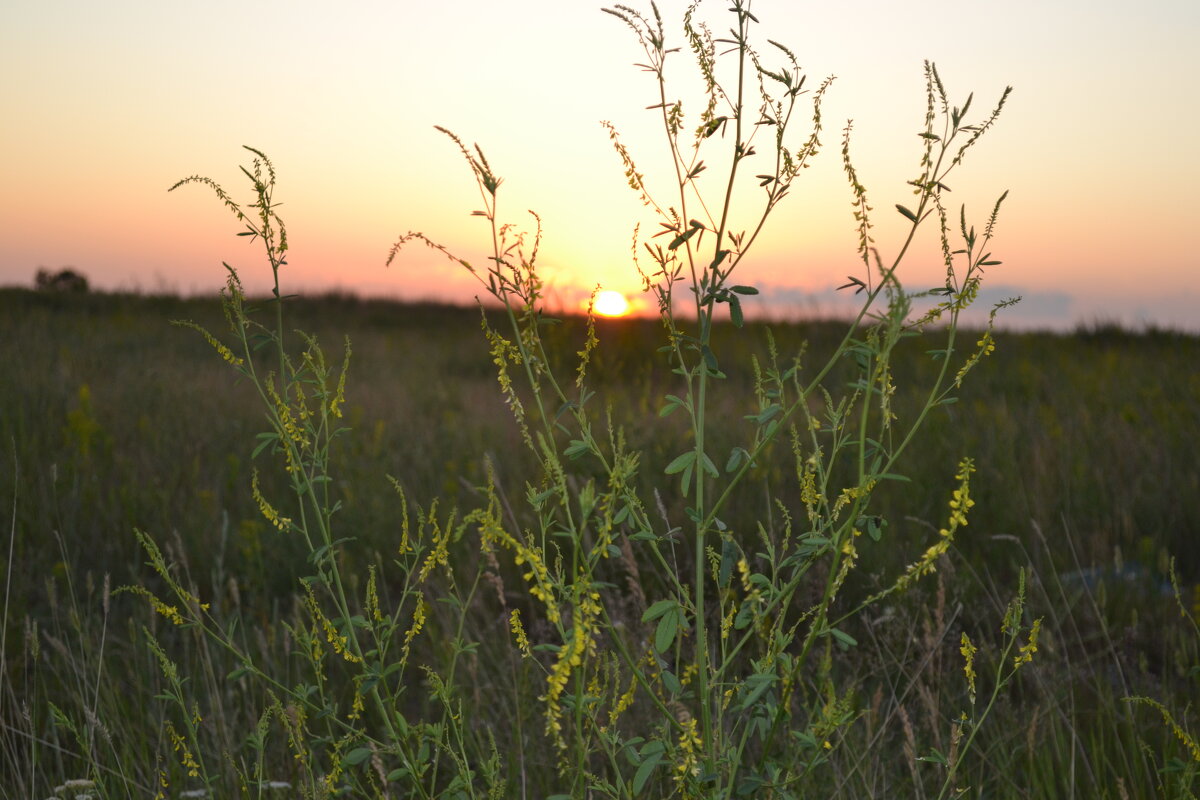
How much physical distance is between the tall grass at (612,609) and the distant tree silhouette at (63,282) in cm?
962

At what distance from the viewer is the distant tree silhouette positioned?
14.6m

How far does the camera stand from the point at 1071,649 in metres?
3.41

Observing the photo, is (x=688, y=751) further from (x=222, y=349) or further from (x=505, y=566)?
(x=505, y=566)

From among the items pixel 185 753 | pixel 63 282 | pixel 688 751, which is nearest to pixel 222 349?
pixel 185 753

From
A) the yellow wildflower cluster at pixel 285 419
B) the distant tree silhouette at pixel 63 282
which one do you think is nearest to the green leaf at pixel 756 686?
the yellow wildflower cluster at pixel 285 419

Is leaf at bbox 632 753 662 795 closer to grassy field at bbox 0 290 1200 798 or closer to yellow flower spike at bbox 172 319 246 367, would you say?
grassy field at bbox 0 290 1200 798

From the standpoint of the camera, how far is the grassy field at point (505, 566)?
2629 mm

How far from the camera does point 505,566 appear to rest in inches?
158

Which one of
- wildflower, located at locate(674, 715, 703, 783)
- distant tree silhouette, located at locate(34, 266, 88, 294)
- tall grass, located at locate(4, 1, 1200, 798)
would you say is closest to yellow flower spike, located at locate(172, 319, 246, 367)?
tall grass, located at locate(4, 1, 1200, 798)

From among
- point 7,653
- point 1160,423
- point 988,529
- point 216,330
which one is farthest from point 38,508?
point 216,330

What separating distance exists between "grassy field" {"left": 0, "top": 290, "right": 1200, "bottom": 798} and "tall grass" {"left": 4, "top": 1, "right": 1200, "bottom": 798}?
3cm

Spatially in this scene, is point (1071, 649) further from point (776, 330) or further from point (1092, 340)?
point (1092, 340)

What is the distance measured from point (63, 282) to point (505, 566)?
1420cm

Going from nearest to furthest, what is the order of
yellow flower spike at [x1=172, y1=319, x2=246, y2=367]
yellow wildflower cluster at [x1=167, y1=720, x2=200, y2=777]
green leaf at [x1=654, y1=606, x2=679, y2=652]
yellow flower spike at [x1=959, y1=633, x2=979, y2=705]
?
green leaf at [x1=654, y1=606, x2=679, y2=652], yellow flower spike at [x1=959, y1=633, x2=979, y2=705], yellow flower spike at [x1=172, y1=319, x2=246, y2=367], yellow wildflower cluster at [x1=167, y1=720, x2=200, y2=777]
